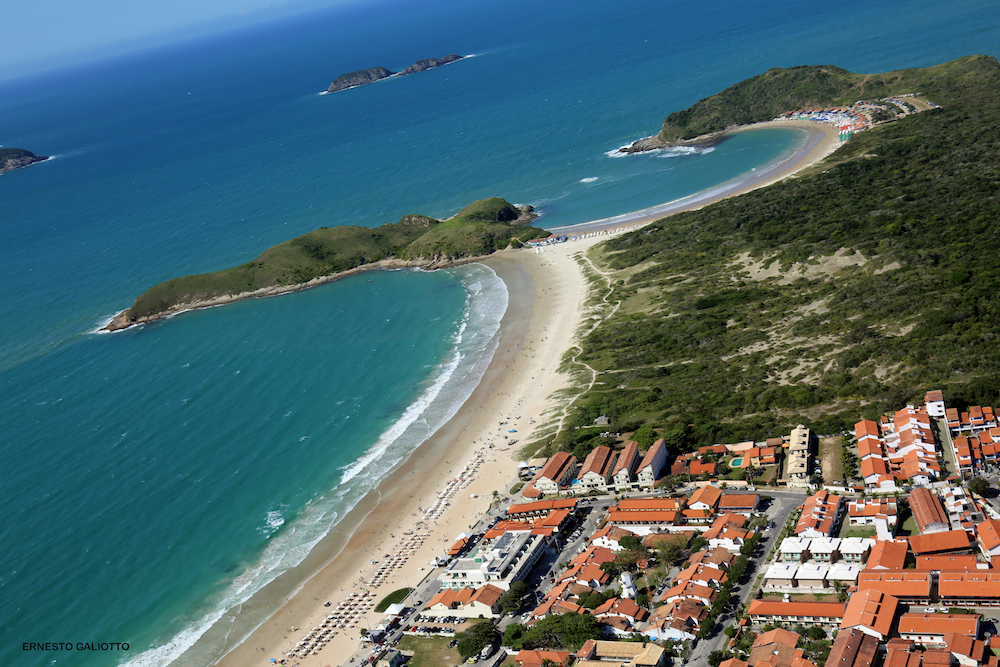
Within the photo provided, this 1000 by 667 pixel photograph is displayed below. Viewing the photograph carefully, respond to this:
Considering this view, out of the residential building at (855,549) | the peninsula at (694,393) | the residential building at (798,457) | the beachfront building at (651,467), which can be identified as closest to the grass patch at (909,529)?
the residential building at (855,549)

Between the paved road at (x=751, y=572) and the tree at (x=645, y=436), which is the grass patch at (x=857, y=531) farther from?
the tree at (x=645, y=436)

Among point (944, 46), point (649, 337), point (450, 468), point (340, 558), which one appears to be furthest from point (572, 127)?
point (340, 558)

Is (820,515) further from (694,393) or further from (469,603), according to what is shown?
(469,603)

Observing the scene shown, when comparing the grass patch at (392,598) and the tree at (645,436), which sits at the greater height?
the tree at (645,436)

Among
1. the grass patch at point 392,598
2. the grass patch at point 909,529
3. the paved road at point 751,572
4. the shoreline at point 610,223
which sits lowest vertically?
the grass patch at point 392,598

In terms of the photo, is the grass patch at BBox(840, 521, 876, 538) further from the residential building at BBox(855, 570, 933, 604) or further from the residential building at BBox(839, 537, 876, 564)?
the residential building at BBox(855, 570, 933, 604)

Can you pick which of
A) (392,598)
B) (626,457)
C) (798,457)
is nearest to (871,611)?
(798,457)

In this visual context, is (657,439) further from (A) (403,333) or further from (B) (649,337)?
(A) (403,333)
